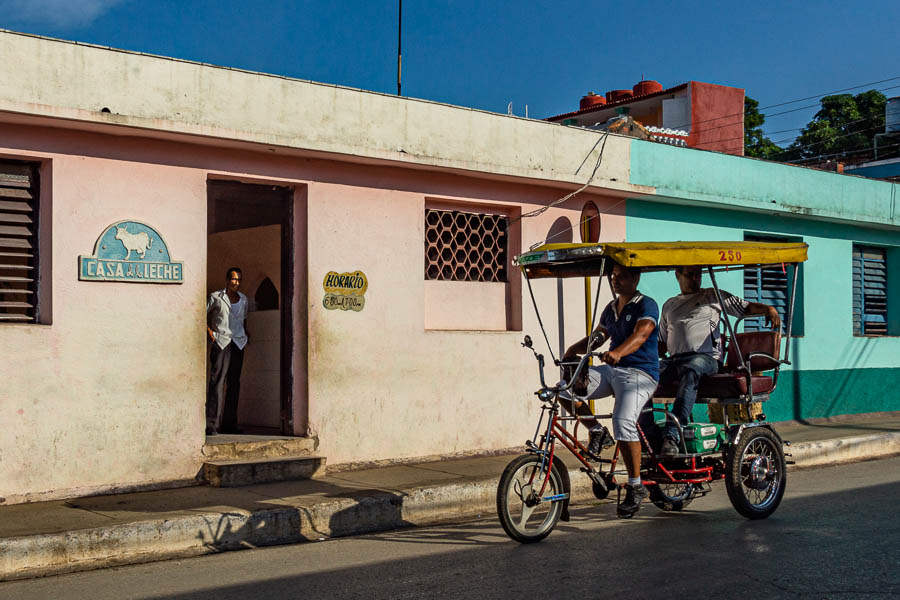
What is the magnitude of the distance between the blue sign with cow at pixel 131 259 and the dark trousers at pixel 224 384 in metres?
1.50

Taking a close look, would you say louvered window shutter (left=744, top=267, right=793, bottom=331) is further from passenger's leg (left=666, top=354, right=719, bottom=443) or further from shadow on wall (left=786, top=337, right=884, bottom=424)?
passenger's leg (left=666, top=354, right=719, bottom=443)

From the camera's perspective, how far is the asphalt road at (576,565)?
213 inches

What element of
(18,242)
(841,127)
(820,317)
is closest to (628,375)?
(18,242)

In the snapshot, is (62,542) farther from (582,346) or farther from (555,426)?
(582,346)

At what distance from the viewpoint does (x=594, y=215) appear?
11.4m

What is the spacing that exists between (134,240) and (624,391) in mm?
4492

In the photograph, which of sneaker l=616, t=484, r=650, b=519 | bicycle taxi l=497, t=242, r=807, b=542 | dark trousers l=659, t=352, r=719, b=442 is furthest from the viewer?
dark trousers l=659, t=352, r=719, b=442

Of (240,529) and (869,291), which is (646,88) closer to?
(869,291)

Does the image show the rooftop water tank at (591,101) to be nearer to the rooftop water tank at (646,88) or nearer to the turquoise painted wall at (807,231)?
the rooftop water tank at (646,88)

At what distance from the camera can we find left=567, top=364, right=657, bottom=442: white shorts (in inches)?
274

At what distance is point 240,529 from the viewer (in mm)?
7258

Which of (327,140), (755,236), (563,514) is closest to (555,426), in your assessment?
(563,514)

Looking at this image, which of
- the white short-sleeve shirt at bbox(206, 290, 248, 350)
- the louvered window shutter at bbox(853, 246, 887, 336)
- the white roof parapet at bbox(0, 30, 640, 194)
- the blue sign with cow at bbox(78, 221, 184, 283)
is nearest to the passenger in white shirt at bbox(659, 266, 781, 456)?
the white roof parapet at bbox(0, 30, 640, 194)

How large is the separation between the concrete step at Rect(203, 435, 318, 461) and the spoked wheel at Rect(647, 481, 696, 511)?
356cm
